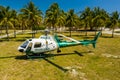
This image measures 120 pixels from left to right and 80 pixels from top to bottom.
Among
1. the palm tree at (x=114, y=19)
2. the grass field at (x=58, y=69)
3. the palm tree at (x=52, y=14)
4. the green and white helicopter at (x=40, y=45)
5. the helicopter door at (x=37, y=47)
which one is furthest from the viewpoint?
the palm tree at (x=114, y=19)

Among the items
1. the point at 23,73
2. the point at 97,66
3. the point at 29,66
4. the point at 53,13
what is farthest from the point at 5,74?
the point at 53,13

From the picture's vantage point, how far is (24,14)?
40.6m

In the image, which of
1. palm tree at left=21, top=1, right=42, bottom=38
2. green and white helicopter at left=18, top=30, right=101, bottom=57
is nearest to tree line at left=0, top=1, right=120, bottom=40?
palm tree at left=21, top=1, right=42, bottom=38

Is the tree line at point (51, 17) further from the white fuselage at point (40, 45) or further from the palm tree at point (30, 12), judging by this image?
the white fuselage at point (40, 45)

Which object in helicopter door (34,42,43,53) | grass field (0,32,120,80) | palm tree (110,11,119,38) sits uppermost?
palm tree (110,11,119,38)

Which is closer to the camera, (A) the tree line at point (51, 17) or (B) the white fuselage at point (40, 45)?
(B) the white fuselage at point (40, 45)

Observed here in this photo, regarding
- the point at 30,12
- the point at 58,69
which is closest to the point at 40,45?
the point at 58,69

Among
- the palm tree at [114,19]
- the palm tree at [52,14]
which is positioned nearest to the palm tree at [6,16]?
the palm tree at [52,14]

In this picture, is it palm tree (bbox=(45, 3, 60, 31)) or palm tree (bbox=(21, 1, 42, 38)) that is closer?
palm tree (bbox=(21, 1, 42, 38))

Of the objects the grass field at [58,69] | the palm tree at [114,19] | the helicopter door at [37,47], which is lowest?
the grass field at [58,69]

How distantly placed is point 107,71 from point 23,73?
8.73m

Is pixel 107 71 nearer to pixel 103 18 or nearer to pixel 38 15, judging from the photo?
pixel 38 15

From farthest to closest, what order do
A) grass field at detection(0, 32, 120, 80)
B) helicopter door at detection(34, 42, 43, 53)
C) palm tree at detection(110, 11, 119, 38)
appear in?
palm tree at detection(110, 11, 119, 38) < helicopter door at detection(34, 42, 43, 53) < grass field at detection(0, 32, 120, 80)

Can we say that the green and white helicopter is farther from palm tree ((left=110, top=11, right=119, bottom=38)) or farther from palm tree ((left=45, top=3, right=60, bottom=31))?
palm tree ((left=110, top=11, right=119, bottom=38))
